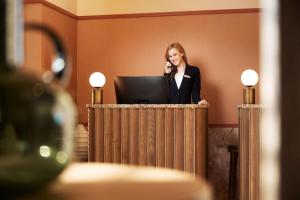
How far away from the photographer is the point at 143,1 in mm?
6656

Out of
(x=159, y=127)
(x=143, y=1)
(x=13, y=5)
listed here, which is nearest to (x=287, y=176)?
(x=13, y=5)

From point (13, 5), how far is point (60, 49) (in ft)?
0.49

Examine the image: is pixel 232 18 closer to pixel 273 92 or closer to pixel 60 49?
pixel 273 92

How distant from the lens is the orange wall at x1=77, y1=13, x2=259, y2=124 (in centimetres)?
639

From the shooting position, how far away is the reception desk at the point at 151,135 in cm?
420

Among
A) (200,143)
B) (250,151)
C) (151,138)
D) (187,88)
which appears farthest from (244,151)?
(187,88)

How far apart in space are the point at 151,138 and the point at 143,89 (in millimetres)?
447

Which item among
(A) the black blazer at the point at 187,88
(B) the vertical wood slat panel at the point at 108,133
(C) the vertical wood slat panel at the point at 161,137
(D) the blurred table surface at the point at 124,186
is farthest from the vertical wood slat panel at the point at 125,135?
(D) the blurred table surface at the point at 124,186

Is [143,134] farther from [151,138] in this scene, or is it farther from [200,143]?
[200,143]

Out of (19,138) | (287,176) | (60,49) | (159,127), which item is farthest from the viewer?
(159,127)

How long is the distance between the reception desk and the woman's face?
1474 mm

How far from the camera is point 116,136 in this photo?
4.39 metres

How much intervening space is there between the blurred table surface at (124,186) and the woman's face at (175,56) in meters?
4.35

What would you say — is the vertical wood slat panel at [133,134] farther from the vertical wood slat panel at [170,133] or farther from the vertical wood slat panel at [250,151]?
the vertical wood slat panel at [250,151]
